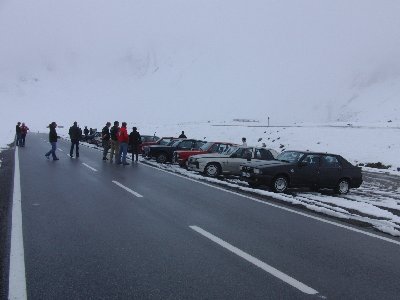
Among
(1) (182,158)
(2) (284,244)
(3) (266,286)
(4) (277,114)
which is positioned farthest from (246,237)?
(4) (277,114)

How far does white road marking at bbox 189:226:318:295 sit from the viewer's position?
4941mm

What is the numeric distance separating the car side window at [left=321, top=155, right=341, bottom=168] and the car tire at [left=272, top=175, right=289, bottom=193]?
153cm

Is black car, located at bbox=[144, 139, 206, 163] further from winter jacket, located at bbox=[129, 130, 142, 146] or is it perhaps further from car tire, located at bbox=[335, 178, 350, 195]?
car tire, located at bbox=[335, 178, 350, 195]

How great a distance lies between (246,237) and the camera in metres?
7.20

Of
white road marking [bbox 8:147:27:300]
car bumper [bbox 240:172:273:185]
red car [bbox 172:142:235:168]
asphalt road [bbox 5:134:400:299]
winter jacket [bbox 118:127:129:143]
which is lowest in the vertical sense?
white road marking [bbox 8:147:27:300]

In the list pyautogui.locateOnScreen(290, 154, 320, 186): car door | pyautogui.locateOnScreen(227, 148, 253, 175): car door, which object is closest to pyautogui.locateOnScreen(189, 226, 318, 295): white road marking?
pyautogui.locateOnScreen(290, 154, 320, 186): car door

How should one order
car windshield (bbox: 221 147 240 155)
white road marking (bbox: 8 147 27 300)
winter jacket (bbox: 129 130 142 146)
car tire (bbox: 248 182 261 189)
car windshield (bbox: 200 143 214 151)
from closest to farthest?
white road marking (bbox: 8 147 27 300), car tire (bbox: 248 182 261 189), car windshield (bbox: 221 147 240 155), car windshield (bbox: 200 143 214 151), winter jacket (bbox: 129 130 142 146)

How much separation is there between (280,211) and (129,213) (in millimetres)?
3422

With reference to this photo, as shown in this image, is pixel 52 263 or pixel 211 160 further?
pixel 211 160

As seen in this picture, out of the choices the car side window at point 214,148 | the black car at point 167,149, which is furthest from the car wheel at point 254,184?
the black car at point 167,149

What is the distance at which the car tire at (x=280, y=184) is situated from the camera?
13.8m

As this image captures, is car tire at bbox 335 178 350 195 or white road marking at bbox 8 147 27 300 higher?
car tire at bbox 335 178 350 195

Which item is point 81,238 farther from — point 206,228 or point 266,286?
point 266,286

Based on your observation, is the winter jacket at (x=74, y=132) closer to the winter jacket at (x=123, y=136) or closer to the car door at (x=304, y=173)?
the winter jacket at (x=123, y=136)
